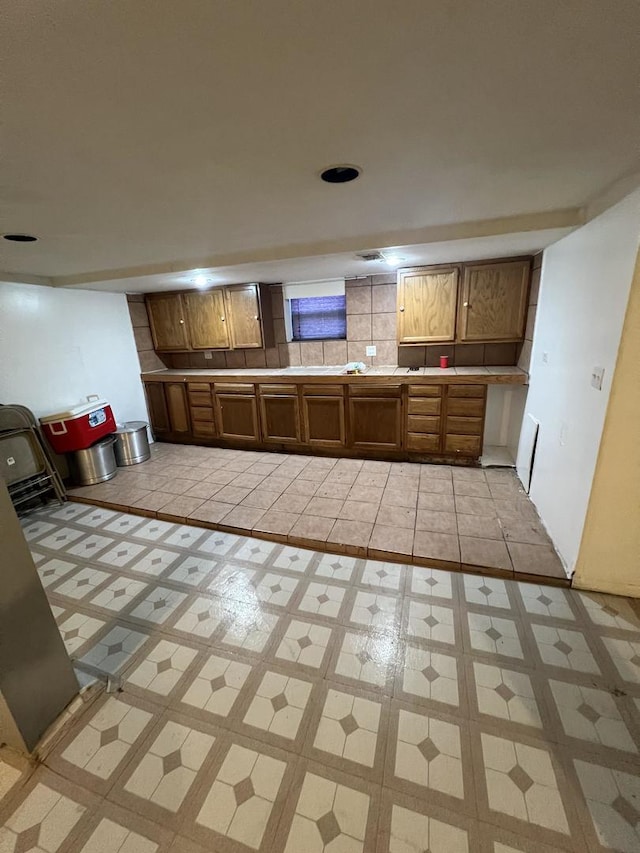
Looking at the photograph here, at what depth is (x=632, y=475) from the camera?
1.74m

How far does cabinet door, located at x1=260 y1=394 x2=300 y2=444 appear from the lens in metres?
3.89

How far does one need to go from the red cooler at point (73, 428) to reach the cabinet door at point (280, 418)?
67.3 inches

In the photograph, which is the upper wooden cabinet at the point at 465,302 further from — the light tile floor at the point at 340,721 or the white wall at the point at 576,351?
the light tile floor at the point at 340,721

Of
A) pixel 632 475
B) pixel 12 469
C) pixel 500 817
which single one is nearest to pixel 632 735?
pixel 500 817

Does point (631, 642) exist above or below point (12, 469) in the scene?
below

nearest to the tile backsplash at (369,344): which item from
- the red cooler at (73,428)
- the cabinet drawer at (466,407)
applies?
the cabinet drawer at (466,407)

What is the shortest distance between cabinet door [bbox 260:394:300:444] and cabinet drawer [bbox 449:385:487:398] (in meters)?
1.61

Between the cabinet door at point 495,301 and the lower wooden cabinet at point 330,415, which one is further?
the lower wooden cabinet at point 330,415

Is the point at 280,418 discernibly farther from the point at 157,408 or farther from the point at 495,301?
the point at 495,301

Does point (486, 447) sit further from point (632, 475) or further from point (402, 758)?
point (402, 758)

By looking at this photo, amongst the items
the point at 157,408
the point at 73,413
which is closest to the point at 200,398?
the point at 157,408

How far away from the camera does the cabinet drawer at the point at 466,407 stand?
3.24m

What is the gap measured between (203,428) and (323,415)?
5.42 ft

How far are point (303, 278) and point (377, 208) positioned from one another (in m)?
2.14
